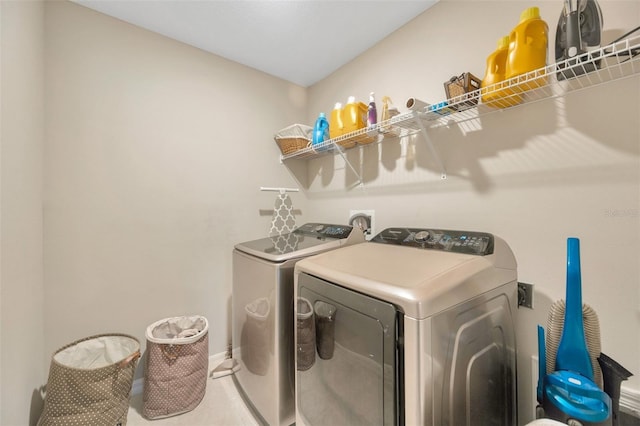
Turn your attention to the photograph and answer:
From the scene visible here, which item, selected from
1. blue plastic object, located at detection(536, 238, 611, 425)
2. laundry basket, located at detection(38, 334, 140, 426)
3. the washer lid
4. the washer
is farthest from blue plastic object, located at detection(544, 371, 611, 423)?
laundry basket, located at detection(38, 334, 140, 426)

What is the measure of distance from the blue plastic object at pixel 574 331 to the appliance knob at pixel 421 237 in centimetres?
54

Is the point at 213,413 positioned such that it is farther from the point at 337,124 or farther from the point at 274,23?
the point at 274,23

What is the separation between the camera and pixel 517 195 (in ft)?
4.09

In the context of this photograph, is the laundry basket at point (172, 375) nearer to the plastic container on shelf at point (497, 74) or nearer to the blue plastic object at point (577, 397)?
the blue plastic object at point (577, 397)

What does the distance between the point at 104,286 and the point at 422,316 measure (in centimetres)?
195

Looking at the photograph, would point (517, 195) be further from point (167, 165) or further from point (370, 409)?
point (167, 165)

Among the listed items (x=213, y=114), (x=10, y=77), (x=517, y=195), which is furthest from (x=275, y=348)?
(x=213, y=114)

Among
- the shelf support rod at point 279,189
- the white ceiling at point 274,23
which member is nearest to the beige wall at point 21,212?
the white ceiling at point 274,23

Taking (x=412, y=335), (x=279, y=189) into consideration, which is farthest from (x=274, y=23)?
(x=412, y=335)

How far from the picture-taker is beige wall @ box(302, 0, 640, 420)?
98 cm

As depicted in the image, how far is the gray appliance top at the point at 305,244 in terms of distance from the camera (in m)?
1.41

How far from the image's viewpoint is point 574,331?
90cm

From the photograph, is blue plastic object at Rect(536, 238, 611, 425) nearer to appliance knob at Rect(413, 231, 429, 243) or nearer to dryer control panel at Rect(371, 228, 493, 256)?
dryer control panel at Rect(371, 228, 493, 256)

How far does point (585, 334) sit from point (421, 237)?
684mm
